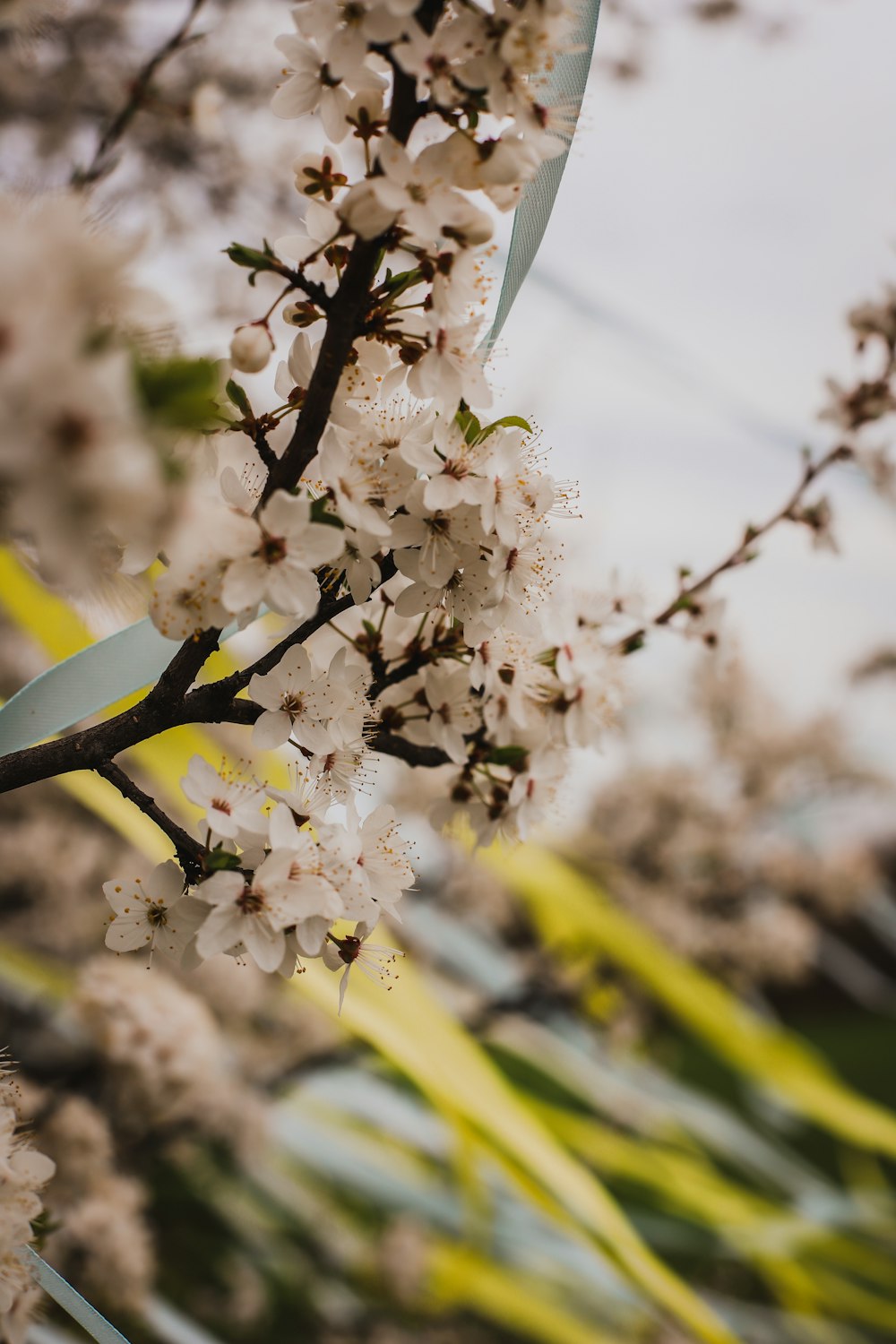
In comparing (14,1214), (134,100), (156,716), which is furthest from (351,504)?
(134,100)

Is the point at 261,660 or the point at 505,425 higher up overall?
the point at 505,425

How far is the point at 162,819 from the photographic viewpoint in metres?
0.34

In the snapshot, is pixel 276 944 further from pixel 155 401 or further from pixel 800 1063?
→ pixel 800 1063

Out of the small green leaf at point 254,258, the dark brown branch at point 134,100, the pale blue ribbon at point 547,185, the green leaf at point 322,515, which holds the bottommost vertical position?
the green leaf at point 322,515

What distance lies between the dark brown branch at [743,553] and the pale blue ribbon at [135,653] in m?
0.19

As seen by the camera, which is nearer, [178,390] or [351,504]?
[178,390]

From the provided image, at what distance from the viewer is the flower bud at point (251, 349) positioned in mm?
316

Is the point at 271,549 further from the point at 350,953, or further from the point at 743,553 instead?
the point at 743,553

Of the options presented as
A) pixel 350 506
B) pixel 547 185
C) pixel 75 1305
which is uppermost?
pixel 547 185

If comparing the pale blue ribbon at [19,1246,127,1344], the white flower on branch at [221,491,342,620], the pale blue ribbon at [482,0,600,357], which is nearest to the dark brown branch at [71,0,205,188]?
the pale blue ribbon at [482,0,600,357]

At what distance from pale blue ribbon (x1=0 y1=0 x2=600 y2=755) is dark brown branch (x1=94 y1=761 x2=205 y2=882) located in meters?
0.05

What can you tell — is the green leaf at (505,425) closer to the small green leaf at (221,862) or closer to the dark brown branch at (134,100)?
the small green leaf at (221,862)

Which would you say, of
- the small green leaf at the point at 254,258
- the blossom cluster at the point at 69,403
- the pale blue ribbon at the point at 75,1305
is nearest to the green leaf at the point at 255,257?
the small green leaf at the point at 254,258

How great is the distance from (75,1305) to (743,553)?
0.49 m
